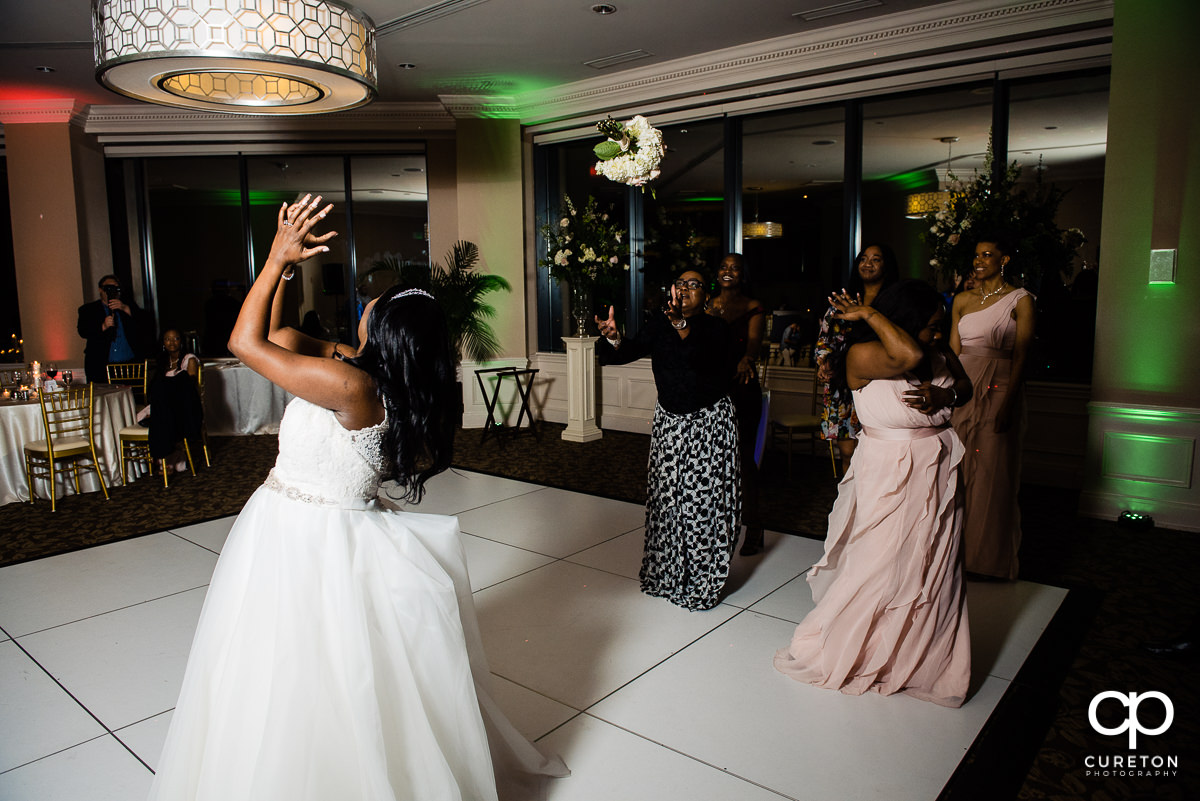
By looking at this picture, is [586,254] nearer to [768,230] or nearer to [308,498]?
[768,230]

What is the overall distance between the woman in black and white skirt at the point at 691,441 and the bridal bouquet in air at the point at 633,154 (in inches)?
21.5

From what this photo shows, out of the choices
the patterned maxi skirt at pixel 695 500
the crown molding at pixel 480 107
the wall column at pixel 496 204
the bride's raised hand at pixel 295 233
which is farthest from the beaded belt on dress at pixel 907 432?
the crown molding at pixel 480 107

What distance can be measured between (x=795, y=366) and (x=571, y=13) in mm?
3723

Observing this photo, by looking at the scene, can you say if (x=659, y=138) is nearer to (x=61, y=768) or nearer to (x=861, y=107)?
(x=61, y=768)

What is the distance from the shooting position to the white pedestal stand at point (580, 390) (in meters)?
7.93

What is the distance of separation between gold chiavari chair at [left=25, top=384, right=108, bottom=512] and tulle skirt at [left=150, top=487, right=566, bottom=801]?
15.5 feet

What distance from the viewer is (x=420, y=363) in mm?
1866

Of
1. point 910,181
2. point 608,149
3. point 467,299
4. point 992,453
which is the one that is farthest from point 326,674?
point 910,181

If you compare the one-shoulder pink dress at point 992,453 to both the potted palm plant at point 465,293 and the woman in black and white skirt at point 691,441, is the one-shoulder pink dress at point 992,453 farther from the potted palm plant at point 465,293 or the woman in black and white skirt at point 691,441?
the potted palm plant at point 465,293

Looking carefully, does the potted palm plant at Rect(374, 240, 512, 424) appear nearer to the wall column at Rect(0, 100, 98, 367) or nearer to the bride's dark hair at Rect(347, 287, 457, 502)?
the wall column at Rect(0, 100, 98, 367)

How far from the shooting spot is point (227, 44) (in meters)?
2.49

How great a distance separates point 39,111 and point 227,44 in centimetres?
831

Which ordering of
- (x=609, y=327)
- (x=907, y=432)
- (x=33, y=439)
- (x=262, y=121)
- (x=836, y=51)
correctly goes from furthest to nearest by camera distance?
(x=262, y=121)
(x=836, y=51)
(x=33, y=439)
(x=609, y=327)
(x=907, y=432)

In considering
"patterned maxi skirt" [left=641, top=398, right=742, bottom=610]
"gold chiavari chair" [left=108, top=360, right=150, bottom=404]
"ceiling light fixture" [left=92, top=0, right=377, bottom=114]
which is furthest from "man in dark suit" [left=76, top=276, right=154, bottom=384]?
"patterned maxi skirt" [left=641, top=398, right=742, bottom=610]
